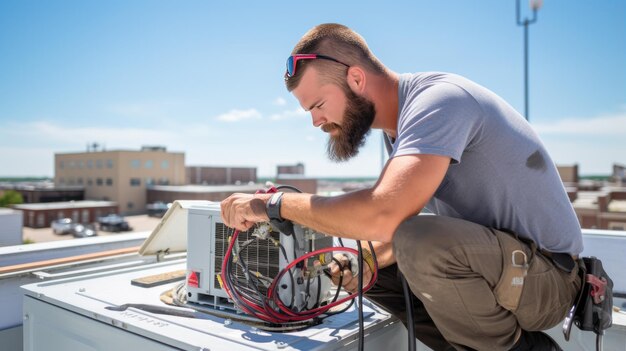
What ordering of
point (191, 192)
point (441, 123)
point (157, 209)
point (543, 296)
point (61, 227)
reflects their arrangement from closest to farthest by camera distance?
point (441, 123), point (543, 296), point (61, 227), point (191, 192), point (157, 209)

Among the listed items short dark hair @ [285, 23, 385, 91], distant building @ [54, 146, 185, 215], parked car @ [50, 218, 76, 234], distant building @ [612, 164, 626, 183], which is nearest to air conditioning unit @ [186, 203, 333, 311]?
short dark hair @ [285, 23, 385, 91]

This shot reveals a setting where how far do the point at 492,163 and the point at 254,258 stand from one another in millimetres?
998

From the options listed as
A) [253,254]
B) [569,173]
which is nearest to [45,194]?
[569,173]

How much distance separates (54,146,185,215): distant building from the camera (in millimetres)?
39188

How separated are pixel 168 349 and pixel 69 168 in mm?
50324

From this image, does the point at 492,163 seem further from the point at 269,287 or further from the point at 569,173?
the point at 569,173

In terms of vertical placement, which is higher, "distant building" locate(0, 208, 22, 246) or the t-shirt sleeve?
the t-shirt sleeve

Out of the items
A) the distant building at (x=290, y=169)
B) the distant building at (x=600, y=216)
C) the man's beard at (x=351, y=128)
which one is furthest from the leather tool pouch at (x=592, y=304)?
the distant building at (x=290, y=169)

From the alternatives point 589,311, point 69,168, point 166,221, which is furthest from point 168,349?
point 69,168

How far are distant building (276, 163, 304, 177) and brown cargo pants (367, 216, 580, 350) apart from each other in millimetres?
47084

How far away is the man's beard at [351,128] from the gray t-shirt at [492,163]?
0.19 meters

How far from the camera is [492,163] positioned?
139cm

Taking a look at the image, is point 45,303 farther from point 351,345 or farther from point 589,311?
point 589,311

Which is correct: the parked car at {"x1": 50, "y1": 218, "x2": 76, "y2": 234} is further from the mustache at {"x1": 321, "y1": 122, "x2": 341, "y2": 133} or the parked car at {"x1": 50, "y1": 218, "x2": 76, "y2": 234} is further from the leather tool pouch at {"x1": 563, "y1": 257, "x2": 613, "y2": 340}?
the leather tool pouch at {"x1": 563, "y1": 257, "x2": 613, "y2": 340}
